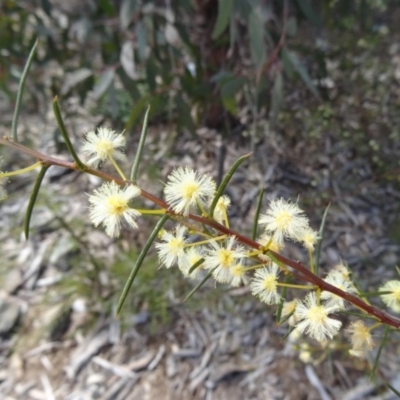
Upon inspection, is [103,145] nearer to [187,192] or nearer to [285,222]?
[187,192]

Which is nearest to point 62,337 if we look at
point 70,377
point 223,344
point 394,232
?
point 70,377

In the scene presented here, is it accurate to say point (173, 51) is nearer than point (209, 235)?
No

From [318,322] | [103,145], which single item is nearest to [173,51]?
[103,145]

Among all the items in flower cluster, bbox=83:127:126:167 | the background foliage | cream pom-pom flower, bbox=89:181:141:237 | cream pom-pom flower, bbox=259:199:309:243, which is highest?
flower cluster, bbox=83:127:126:167

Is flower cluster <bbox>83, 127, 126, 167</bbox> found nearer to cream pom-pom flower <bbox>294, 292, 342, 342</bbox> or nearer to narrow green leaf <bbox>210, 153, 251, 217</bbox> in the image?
narrow green leaf <bbox>210, 153, 251, 217</bbox>

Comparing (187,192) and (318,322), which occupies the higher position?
(187,192)

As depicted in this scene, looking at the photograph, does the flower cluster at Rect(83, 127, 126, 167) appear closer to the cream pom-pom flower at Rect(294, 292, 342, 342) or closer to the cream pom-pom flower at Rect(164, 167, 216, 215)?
the cream pom-pom flower at Rect(164, 167, 216, 215)

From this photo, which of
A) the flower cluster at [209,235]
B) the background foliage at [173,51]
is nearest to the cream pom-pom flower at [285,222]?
the flower cluster at [209,235]

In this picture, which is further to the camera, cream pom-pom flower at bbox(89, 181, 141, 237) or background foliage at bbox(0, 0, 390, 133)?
background foliage at bbox(0, 0, 390, 133)

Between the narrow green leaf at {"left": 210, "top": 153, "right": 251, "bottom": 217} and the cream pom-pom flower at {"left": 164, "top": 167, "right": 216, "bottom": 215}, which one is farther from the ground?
the narrow green leaf at {"left": 210, "top": 153, "right": 251, "bottom": 217}

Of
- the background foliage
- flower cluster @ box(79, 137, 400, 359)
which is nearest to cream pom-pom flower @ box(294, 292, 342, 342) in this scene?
flower cluster @ box(79, 137, 400, 359)

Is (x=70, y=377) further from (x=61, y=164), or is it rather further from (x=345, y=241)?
(x=61, y=164)
